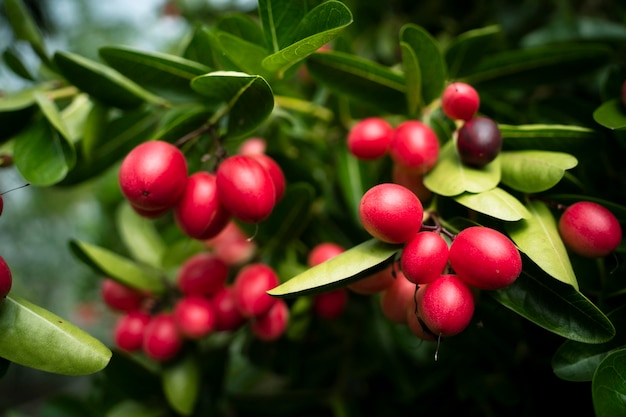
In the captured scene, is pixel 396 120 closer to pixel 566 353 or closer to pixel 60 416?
pixel 566 353

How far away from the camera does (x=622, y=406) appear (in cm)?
49

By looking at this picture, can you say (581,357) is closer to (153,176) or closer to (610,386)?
(610,386)

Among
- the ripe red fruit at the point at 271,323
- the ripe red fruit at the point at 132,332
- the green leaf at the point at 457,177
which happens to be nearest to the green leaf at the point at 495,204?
the green leaf at the point at 457,177

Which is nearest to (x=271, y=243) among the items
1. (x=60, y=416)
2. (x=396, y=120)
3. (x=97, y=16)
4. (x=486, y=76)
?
(x=396, y=120)

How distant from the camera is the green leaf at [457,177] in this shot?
537 mm

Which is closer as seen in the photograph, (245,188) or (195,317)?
(245,188)

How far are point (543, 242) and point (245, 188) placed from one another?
12.0 inches

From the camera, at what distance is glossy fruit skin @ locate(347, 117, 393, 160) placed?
0.64 meters

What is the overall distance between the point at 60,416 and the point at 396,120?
848mm

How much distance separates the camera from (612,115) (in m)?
0.59

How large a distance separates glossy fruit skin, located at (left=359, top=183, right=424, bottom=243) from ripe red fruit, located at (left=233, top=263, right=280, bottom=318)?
0.23 metres

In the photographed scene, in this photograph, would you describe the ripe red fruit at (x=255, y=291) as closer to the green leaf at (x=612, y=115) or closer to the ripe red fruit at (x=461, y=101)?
the ripe red fruit at (x=461, y=101)

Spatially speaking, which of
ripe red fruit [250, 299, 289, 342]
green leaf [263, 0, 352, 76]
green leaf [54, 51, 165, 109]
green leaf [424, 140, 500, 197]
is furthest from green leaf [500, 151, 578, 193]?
green leaf [54, 51, 165, 109]

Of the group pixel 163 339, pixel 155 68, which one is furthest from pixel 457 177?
pixel 163 339
